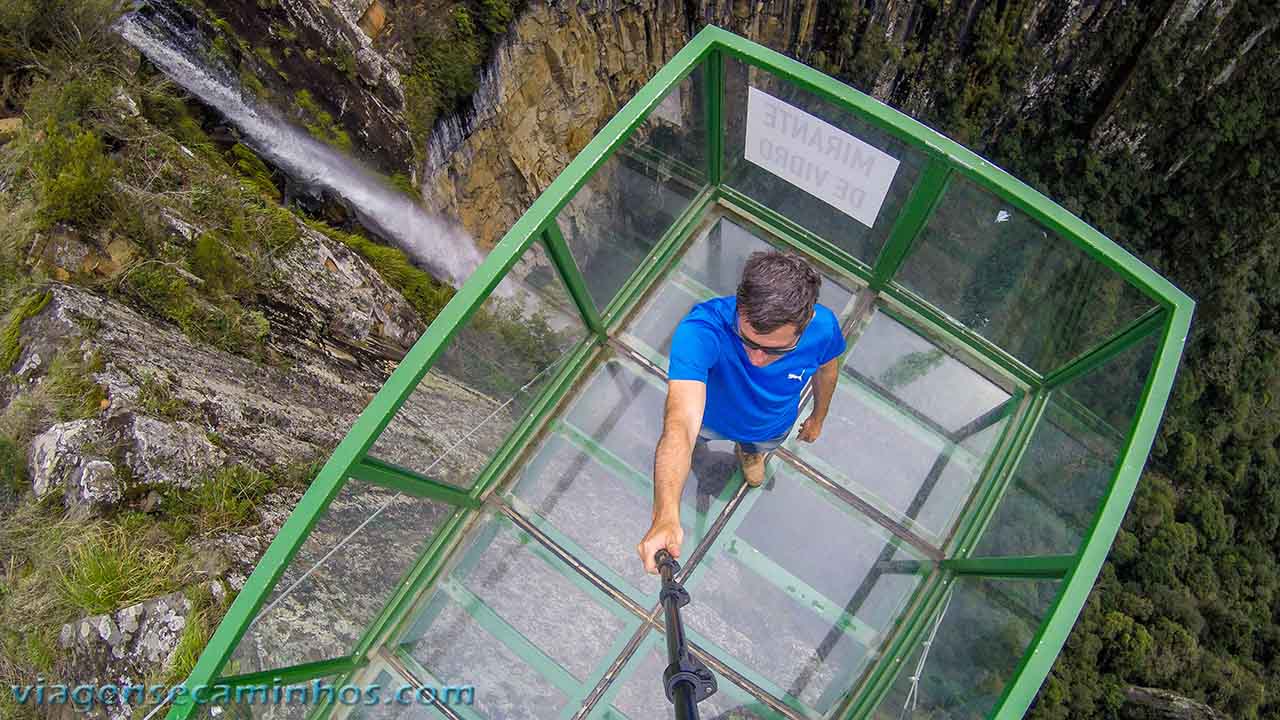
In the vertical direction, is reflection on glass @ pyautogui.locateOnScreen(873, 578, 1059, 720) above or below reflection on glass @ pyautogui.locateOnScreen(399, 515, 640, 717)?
above

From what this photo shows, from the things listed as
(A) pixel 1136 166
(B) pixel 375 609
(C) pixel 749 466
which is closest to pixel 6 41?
(B) pixel 375 609

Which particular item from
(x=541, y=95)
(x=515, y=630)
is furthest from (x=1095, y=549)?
(x=541, y=95)


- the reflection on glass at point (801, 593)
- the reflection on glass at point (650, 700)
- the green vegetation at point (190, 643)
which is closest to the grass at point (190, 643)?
the green vegetation at point (190, 643)

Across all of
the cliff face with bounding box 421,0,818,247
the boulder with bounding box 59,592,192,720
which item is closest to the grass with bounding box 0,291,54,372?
the boulder with bounding box 59,592,192,720

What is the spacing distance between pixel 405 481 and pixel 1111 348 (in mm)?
2850

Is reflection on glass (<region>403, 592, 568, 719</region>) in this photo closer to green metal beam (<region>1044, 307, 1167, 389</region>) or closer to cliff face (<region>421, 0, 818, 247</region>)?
green metal beam (<region>1044, 307, 1167, 389</region>)

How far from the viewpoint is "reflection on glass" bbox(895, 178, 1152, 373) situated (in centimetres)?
296

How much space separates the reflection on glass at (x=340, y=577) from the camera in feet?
8.25

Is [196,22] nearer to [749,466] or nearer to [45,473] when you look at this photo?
[45,473]

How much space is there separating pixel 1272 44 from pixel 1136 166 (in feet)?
17.9

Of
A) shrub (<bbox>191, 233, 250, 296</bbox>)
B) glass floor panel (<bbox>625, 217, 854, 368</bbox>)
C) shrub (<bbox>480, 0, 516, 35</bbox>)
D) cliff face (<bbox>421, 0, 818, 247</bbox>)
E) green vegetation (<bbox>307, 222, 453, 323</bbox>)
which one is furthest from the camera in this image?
cliff face (<bbox>421, 0, 818, 247</bbox>)

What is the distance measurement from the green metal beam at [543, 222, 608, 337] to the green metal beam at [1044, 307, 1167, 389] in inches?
83.2

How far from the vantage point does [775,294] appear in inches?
103

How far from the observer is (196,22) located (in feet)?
41.2
